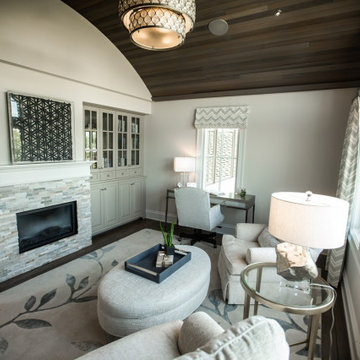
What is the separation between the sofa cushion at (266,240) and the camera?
8.59 ft

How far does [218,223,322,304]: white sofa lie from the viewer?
236 centimetres

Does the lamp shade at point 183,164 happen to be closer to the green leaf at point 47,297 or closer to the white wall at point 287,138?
the white wall at point 287,138

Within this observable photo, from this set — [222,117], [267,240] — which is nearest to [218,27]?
[222,117]

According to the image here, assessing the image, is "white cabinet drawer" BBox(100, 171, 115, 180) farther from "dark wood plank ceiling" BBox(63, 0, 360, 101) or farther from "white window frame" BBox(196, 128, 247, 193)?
"dark wood plank ceiling" BBox(63, 0, 360, 101)

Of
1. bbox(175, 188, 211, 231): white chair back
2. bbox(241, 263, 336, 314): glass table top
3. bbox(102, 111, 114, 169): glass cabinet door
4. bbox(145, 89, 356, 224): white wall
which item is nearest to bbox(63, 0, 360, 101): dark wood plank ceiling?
bbox(145, 89, 356, 224): white wall

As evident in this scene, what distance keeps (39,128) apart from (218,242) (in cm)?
307

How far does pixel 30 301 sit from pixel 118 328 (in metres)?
1.17

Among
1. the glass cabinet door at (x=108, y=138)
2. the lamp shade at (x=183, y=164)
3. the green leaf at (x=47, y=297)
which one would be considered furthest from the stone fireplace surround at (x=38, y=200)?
the lamp shade at (x=183, y=164)

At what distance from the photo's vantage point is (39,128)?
3.01m

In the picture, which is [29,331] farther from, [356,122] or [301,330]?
[356,122]

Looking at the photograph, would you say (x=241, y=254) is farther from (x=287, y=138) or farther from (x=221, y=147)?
(x=221, y=147)

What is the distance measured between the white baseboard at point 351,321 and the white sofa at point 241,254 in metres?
0.50

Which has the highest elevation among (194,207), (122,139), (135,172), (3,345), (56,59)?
(56,59)

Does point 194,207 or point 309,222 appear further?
point 194,207
